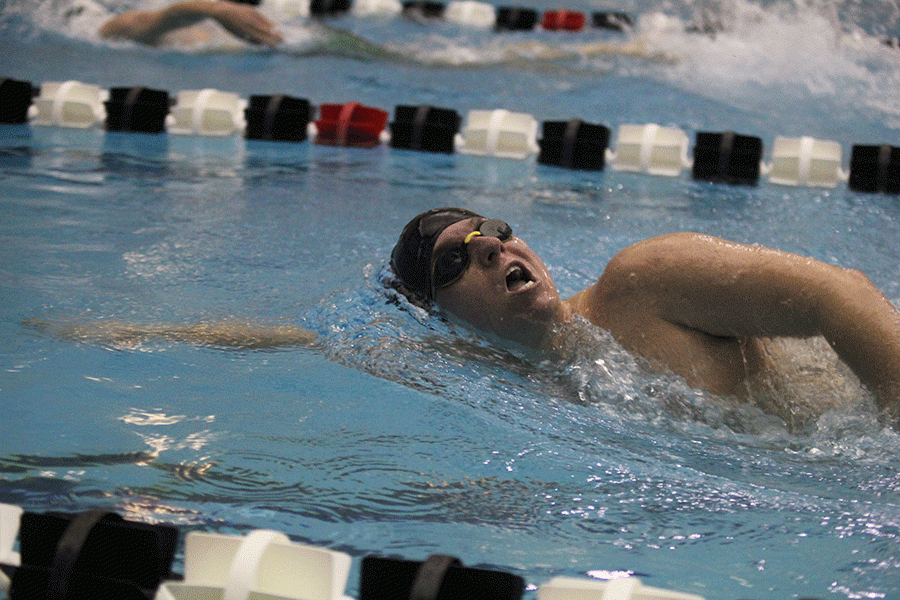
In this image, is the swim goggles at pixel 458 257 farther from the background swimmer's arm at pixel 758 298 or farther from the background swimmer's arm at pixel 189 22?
the background swimmer's arm at pixel 189 22

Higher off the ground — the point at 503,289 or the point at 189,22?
the point at 189,22

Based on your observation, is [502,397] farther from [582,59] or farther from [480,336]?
[582,59]

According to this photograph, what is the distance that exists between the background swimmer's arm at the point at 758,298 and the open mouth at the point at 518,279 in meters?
0.16

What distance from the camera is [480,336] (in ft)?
7.86

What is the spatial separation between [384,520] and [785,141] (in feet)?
12.5

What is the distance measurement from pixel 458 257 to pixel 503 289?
0.16 meters

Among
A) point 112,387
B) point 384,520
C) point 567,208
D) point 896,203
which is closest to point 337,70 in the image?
point 567,208

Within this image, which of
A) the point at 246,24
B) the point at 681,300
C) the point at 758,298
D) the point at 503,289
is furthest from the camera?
the point at 246,24

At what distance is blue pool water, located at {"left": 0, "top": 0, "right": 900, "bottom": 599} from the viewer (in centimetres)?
176

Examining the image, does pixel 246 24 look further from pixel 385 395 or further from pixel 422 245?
pixel 385 395

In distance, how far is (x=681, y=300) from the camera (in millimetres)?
2080

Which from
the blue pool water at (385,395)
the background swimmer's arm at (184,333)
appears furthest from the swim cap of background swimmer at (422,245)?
the background swimmer's arm at (184,333)

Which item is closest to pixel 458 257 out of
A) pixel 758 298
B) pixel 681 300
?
pixel 681 300

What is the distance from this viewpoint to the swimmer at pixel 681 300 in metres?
1.88
